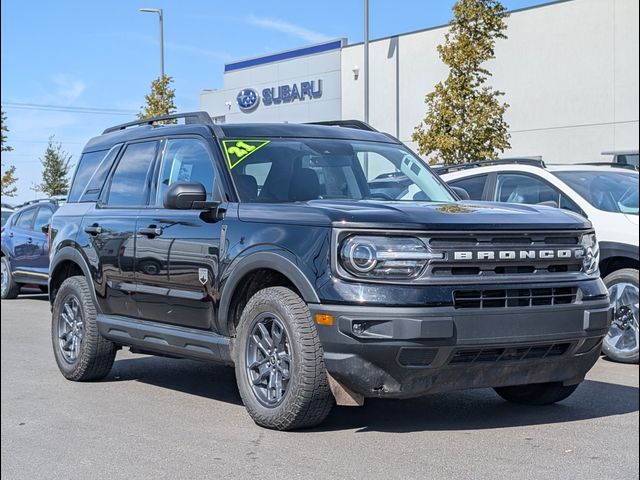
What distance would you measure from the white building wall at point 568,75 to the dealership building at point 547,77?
25 millimetres

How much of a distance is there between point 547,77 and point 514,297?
70.7ft

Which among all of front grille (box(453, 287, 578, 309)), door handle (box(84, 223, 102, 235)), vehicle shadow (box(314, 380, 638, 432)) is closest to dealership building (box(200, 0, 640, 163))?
vehicle shadow (box(314, 380, 638, 432))

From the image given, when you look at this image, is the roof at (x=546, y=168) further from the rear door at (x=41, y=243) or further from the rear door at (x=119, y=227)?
the rear door at (x=41, y=243)

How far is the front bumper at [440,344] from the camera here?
5332 mm

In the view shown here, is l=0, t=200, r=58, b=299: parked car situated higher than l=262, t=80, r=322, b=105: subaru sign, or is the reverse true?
l=262, t=80, r=322, b=105: subaru sign

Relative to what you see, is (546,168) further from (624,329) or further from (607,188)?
(624,329)

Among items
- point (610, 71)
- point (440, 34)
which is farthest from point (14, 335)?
point (440, 34)

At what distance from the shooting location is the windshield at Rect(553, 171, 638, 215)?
9.29 meters

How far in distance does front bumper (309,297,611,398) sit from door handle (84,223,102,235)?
2.77 metres

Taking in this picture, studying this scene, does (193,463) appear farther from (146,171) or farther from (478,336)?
(146,171)

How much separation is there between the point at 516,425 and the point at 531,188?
13.5ft

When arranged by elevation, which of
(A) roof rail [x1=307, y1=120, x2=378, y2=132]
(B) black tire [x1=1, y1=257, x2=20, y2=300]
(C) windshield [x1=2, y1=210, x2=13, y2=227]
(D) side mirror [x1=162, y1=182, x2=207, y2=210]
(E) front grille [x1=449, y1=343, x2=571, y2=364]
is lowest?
(B) black tire [x1=1, y1=257, x2=20, y2=300]

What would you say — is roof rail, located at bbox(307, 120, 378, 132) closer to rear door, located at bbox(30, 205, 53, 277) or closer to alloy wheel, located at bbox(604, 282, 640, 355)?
alloy wheel, located at bbox(604, 282, 640, 355)

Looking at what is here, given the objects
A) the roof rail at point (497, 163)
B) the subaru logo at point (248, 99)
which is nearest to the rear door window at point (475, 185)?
the roof rail at point (497, 163)
